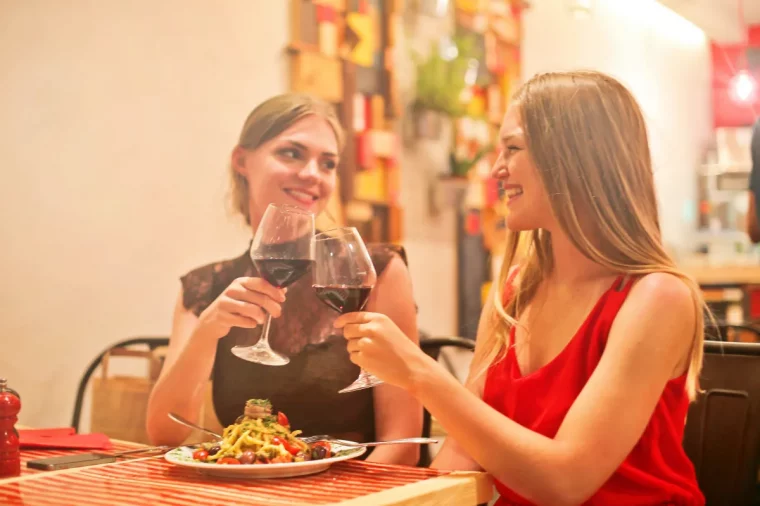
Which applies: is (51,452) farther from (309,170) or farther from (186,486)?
(309,170)

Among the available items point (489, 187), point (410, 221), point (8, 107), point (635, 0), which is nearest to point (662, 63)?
point (635, 0)

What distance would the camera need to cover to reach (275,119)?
207 cm

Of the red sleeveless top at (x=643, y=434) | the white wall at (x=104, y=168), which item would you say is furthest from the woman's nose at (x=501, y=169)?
the white wall at (x=104, y=168)

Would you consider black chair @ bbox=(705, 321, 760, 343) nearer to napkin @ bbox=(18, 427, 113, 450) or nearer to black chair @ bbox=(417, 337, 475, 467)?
black chair @ bbox=(417, 337, 475, 467)

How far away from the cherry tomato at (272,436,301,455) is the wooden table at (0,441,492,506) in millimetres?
51

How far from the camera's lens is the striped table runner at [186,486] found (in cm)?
112

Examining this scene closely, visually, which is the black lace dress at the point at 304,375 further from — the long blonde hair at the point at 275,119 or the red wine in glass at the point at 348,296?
the red wine in glass at the point at 348,296

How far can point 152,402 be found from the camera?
1821 mm

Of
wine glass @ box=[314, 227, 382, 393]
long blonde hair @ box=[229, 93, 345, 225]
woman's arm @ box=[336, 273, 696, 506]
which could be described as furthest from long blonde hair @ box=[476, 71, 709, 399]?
long blonde hair @ box=[229, 93, 345, 225]

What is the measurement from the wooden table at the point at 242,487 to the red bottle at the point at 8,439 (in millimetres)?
25

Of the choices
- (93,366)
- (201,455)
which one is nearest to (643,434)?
(201,455)

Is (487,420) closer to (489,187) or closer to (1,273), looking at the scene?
(1,273)

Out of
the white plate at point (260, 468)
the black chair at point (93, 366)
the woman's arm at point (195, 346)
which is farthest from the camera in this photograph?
the black chair at point (93, 366)

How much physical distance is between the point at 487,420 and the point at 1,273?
70.6 inches
